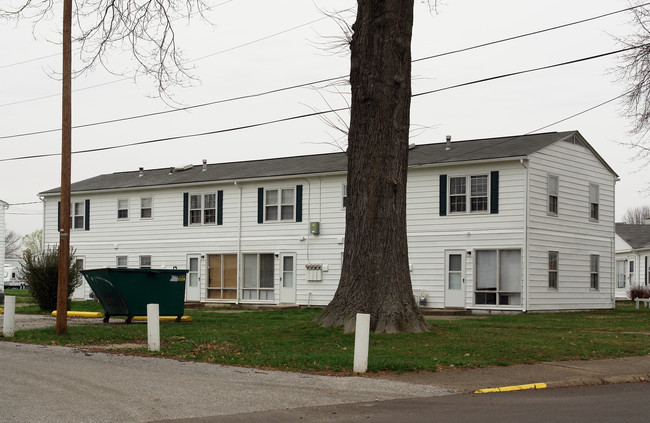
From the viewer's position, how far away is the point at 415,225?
3075 centimetres

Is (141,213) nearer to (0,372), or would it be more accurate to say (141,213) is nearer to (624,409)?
(0,372)

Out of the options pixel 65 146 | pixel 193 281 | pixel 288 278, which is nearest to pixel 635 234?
pixel 288 278

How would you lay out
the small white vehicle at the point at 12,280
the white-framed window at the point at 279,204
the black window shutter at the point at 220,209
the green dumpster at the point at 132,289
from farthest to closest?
the small white vehicle at the point at 12,280 < the black window shutter at the point at 220,209 < the white-framed window at the point at 279,204 < the green dumpster at the point at 132,289

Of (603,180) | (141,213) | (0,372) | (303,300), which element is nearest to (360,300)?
(0,372)

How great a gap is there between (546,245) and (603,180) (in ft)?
18.4

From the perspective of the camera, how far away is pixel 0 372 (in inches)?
461

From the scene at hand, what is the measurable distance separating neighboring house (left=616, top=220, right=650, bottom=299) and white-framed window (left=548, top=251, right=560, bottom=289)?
73.3 ft

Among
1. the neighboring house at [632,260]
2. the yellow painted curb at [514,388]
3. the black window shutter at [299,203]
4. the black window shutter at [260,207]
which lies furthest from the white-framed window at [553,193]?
the neighboring house at [632,260]

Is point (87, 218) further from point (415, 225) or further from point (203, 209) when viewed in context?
point (415, 225)

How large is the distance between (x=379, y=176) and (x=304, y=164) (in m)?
19.4

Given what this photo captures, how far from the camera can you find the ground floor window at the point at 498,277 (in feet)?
93.8

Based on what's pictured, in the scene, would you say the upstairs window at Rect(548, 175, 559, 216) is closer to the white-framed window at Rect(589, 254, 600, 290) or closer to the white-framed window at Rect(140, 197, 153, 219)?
the white-framed window at Rect(589, 254, 600, 290)

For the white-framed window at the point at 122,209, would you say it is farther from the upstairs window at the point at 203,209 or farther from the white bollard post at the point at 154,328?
the white bollard post at the point at 154,328

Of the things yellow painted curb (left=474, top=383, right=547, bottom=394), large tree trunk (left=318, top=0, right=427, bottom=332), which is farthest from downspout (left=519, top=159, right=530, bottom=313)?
yellow painted curb (left=474, top=383, right=547, bottom=394)
